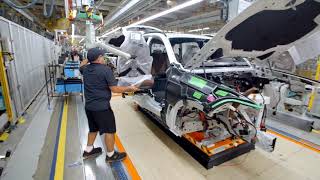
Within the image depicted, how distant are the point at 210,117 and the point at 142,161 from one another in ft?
3.96

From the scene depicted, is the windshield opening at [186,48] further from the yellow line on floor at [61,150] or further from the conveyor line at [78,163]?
the yellow line on floor at [61,150]

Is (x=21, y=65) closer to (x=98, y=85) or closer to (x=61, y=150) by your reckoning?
(x=61, y=150)

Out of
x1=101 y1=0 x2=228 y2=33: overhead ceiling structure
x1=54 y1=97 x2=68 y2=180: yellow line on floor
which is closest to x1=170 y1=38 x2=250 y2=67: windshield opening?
x1=54 y1=97 x2=68 y2=180: yellow line on floor

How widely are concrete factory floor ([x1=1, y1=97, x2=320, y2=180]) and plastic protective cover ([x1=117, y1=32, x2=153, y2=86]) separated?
1117 mm

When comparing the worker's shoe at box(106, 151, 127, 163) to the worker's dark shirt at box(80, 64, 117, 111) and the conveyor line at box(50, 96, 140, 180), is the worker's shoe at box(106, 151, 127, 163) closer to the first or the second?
the conveyor line at box(50, 96, 140, 180)

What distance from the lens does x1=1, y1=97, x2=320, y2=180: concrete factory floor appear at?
97.0 inches

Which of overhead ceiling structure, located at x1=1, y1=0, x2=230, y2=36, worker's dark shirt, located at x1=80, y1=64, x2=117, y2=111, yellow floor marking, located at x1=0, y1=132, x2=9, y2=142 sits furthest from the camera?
overhead ceiling structure, located at x1=1, y1=0, x2=230, y2=36

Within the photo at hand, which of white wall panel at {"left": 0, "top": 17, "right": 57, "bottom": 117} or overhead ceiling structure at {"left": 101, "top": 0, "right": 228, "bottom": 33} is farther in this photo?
overhead ceiling structure at {"left": 101, "top": 0, "right": 228, "bottom": 33}

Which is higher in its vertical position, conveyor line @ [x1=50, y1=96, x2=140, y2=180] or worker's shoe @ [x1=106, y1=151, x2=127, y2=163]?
worker's shoe @ [x1=106, y1=151, x2=127, y2=163]

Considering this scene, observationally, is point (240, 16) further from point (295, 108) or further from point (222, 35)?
point (295, 108)

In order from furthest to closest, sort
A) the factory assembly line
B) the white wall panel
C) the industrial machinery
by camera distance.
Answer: the white wall panel
the factory assembly line
the industrial machinery

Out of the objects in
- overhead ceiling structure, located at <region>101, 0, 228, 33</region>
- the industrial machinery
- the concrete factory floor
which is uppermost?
overhead ceiling structure, located at <region>101, 0, 228, 33</region>

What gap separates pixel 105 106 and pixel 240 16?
1913mm

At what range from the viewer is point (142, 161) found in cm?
277
